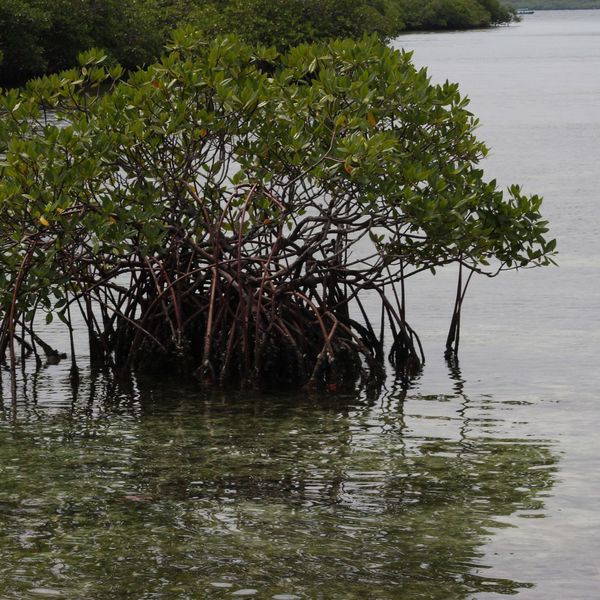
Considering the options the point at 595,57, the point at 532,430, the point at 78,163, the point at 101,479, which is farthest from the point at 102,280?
the point at 595,57

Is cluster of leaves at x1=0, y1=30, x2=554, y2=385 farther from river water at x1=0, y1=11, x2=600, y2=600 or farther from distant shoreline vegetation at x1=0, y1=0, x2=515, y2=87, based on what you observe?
distant shoreline vegetation at x1=0, y1=0, x2=515, y2=87

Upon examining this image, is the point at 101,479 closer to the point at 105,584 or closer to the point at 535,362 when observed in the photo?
the point at 105,584

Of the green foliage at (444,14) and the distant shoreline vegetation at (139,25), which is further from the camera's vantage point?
the green foliage at (444,14)

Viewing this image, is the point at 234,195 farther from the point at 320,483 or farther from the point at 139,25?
the point at 139,25

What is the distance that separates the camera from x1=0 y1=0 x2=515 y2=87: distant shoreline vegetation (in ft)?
124

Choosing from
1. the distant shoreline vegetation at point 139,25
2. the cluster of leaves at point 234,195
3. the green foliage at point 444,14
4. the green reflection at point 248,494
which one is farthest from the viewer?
the green foliage at point 444,14

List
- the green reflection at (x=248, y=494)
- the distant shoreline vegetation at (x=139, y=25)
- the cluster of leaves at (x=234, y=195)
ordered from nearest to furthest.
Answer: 1. the green reflection at (x=248, y=494)
2. the cluster of leaves at (x=234, y=195)
3. the distant shoreline vegetation at (x=139, y=25)

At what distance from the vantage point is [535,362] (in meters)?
11.2

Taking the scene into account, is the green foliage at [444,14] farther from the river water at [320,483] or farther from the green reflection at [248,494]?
the green reflection at [248,494]

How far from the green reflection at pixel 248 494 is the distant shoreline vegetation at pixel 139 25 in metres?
24.1

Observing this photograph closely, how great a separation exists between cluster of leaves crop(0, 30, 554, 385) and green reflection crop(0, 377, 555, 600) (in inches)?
18.9

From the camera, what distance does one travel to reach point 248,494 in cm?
749

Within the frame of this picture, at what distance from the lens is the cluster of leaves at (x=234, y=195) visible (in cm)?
932

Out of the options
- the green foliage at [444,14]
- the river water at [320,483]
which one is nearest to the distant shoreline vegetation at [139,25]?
the river water at [320,483]
